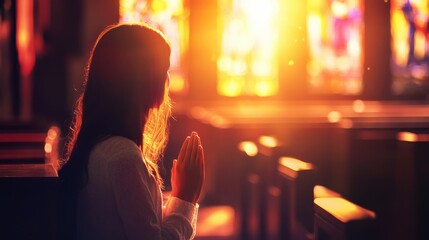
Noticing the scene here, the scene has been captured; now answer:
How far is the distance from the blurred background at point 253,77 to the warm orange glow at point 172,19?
0.01 meters

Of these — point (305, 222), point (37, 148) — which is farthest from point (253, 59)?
point (305, 222)

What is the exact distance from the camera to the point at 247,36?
28.8 ft

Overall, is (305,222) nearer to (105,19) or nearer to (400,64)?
(105,19)

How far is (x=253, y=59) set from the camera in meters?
8.71

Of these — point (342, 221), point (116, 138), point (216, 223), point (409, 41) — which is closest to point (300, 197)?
point (342, 221)

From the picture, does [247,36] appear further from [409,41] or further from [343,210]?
[343,210]

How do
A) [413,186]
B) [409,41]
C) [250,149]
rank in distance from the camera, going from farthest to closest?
[409,41]
[250,149]
[413,186]

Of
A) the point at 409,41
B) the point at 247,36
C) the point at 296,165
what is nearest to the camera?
the point at 296,165

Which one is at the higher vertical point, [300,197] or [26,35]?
[26,35]

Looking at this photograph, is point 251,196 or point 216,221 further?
point 216,221

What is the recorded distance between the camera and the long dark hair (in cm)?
151

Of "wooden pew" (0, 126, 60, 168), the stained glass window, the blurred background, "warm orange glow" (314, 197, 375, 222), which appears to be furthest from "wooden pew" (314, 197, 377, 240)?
the stained glass window

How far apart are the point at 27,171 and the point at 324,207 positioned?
2.58ft

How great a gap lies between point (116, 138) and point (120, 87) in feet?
0.35
